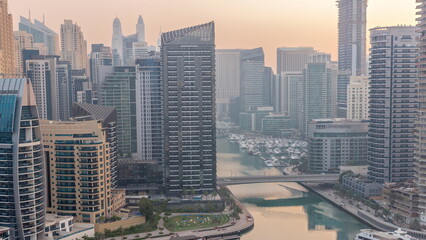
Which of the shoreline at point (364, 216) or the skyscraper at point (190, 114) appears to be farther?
the skyscraper at point (190, 114)

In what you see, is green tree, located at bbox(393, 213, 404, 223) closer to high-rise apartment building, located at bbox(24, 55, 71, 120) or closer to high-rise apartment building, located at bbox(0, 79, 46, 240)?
high-rise apartment building, located at bbox(0, 79, 46, 240)

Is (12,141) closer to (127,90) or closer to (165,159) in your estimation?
(165,159)

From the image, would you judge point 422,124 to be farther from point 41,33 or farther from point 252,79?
point 41,33

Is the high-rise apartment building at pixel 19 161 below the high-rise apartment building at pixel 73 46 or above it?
below

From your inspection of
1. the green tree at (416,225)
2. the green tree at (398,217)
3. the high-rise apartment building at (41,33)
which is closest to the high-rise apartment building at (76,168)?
the green tree at (398,217)

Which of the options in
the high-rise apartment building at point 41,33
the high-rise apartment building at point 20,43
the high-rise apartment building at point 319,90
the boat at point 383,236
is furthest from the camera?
the high-rise apartment building at point 41,33

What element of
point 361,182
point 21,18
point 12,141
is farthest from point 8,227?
point 21,18

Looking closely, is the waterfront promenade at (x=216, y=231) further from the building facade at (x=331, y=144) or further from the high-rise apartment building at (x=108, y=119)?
the building facade at (x=331, y=144)

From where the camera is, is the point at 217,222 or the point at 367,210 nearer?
the point at 217,222
